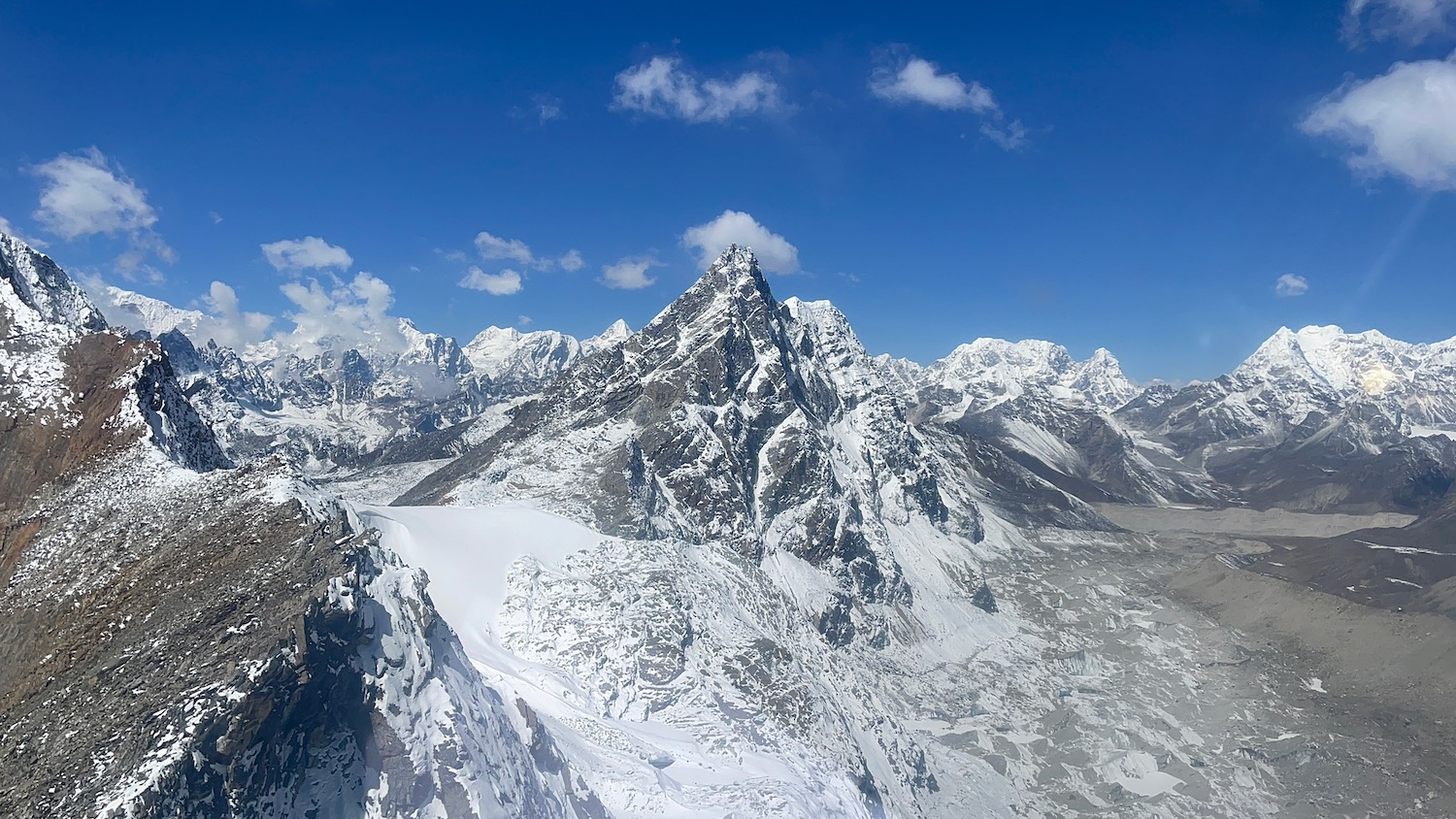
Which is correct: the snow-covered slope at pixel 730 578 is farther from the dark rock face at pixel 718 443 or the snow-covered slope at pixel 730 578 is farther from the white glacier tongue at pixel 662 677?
the dark rock face at pixel 718 443

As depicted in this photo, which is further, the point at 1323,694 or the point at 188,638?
the point at 1323,694

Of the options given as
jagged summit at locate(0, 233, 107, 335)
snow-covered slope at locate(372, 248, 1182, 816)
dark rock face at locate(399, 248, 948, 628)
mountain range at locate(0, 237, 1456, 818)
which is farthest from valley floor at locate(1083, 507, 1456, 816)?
jagged summit at locate(0, 233, 107, 335)

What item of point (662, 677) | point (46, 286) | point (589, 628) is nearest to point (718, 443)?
point (589, 628)

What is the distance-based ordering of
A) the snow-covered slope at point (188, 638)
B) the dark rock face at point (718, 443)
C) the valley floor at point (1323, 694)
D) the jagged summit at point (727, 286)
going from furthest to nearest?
the jagged summit at point (727, 286), the dark rock face at point (718, 443), the valley floor at point (1323, 694), the snow-covered slope at point (188, 638)

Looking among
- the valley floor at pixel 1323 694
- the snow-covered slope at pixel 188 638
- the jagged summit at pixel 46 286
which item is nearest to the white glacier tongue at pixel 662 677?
the snow-covered slope at pixel 188 638

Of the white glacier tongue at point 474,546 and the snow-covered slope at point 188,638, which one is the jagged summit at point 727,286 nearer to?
the white glacier tongue at point 474,546

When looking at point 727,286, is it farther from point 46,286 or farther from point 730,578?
point 46,286

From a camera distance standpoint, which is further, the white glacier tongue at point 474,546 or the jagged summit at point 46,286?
the white glacier tongue at point 474,546

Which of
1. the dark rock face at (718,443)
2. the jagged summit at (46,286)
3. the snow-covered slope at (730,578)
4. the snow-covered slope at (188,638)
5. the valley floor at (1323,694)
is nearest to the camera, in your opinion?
the snow-covered slope at (188,638)

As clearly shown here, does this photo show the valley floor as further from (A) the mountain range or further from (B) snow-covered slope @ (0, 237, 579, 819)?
(B) snow-covered slope @ (0, 237, 579, 819)

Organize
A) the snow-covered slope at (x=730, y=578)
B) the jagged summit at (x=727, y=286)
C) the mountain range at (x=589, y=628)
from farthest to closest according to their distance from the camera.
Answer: the jagged summit at (x=727, y=286) < the snow-covered slope at (x=730, y=578) < the mountain range at (x=589, y=628)

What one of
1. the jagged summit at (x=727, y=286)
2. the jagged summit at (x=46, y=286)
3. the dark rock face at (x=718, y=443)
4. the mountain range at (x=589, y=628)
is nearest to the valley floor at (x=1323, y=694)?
the mountain range at (x=589, y=628)

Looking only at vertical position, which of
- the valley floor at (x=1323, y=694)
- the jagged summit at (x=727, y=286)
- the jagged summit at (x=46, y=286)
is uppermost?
the jagged summit at (x=727, y=286)

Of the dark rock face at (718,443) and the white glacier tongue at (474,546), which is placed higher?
the dark rock face at (718,443)
